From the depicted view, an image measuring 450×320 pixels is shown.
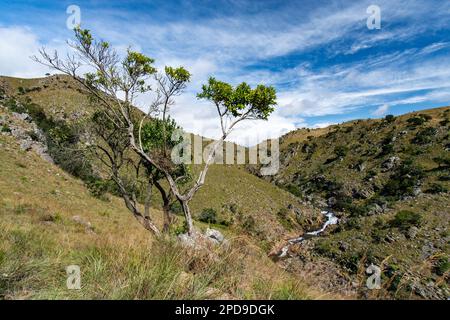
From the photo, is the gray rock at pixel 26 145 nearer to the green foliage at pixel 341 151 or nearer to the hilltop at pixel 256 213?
the hilltop at pixel 256 213

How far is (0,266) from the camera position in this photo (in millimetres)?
4695

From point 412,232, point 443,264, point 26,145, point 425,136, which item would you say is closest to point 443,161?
point 425,136

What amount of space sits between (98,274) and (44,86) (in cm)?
9236

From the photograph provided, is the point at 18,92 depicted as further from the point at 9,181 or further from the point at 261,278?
the point at 261,278

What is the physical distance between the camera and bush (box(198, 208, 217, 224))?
48.8 meters

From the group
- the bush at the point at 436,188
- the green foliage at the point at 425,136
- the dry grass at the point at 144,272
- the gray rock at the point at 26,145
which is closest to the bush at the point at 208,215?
the gray rock at the point at 26,145

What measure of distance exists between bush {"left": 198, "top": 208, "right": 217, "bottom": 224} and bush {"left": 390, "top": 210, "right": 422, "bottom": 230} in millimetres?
27029

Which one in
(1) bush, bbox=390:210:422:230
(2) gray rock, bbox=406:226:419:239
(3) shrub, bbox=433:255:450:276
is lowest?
(2) gray rock, bbox=406:226:419:239

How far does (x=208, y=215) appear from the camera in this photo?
4956 centimetres

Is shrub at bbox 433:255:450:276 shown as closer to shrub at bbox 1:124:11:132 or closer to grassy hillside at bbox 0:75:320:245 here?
grassy hillside at bbox 0:75:320:245

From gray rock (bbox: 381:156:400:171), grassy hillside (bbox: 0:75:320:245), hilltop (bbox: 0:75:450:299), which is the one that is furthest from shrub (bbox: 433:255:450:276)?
gray rock (bbox: 381:156:400:171)

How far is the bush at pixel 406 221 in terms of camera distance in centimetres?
4170
